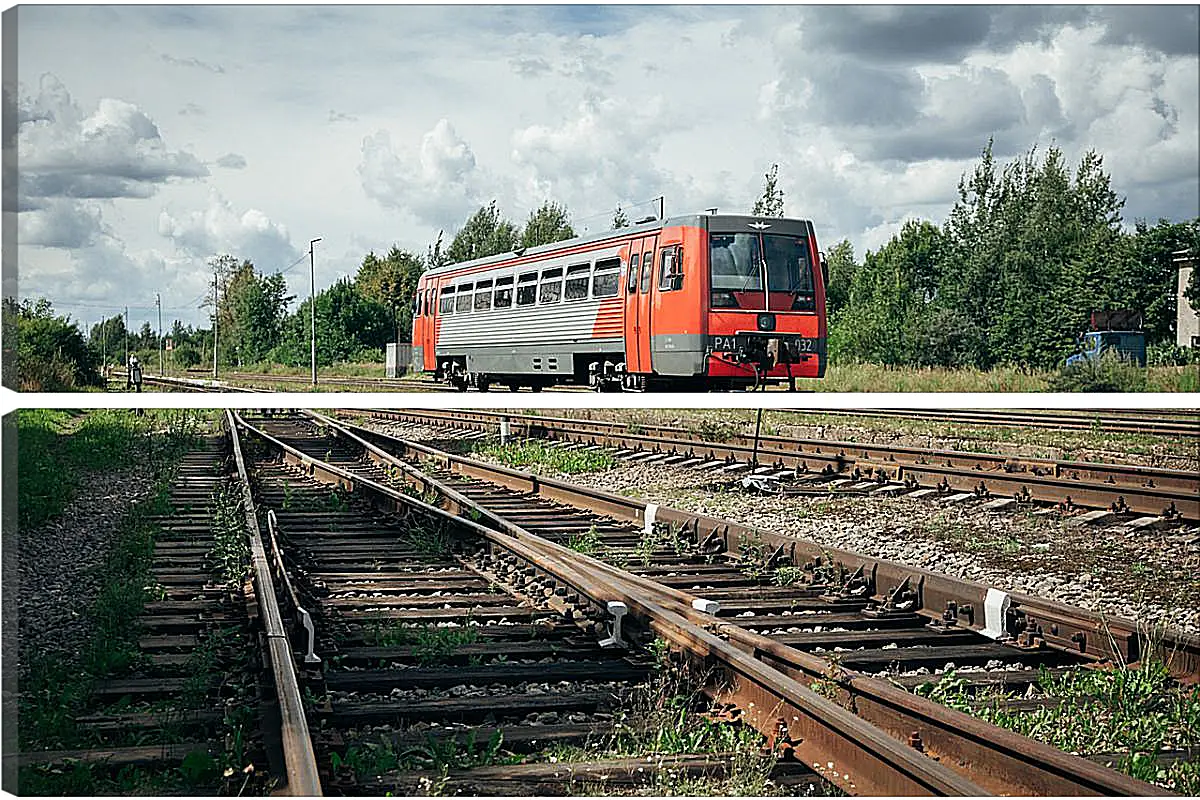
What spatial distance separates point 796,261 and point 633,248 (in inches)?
20.2

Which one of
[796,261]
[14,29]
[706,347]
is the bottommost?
[706,347]

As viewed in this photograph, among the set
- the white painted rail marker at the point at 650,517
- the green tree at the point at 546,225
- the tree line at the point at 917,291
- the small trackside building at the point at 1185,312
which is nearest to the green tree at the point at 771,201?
the tree line at the point at 917,291

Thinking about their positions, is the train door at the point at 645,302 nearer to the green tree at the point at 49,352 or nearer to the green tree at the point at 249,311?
the green tree at the point at 249,311

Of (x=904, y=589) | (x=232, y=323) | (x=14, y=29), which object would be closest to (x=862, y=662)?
(x=904, y=589)

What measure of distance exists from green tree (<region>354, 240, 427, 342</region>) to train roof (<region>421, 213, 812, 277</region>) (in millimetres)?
90

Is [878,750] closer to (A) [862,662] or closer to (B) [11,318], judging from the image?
(A) [862,662]

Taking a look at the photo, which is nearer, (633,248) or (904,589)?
(633,248)

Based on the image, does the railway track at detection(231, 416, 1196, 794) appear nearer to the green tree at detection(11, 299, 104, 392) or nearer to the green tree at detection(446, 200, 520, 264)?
the green tree at detection(446, 200, 520, 264)

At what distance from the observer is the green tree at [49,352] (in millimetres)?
2025

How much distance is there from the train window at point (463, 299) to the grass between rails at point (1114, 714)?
4.57ft

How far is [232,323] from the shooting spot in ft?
7.95

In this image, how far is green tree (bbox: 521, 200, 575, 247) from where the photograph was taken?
2791 mm

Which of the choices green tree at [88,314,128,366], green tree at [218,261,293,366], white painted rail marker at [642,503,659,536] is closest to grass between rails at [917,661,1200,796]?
green tree at [218,261,293,366]

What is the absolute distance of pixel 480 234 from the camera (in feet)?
9.02
